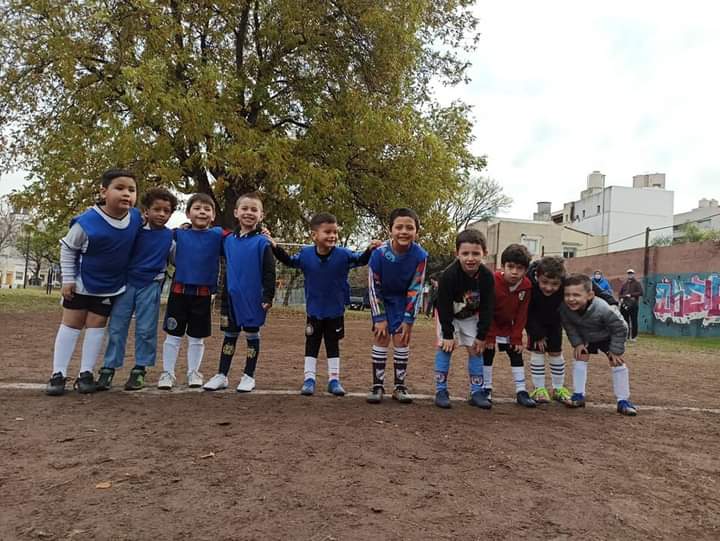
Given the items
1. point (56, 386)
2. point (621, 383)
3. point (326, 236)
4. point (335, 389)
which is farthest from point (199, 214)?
point (621, 383)

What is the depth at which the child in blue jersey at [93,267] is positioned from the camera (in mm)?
4473

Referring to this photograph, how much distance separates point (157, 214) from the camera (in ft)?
15.9

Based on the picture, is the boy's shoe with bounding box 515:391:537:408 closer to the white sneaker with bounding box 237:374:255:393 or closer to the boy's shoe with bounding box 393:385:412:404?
the boy's shoe with bounding box 393:385:412:404

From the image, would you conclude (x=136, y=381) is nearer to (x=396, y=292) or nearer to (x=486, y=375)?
(x=396, y=292)

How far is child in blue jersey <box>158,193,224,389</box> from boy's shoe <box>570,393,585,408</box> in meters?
3.21

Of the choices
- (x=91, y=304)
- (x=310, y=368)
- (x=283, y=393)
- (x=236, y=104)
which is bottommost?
(x=283, y=393)

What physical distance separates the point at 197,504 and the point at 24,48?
52.6ft

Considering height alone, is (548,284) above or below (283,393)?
above

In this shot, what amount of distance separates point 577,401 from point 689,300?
1793 cm

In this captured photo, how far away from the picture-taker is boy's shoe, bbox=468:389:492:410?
14.7 ft

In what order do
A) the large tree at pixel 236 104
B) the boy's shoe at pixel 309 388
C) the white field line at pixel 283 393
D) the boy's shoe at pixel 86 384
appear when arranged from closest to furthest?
the boy's shoe at pixel 86 384 → the white field line at pixel 283 393 → the boy's shoe at pixel 309 388 → the large tree at pixel 236 104

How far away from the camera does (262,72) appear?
51.0 ft

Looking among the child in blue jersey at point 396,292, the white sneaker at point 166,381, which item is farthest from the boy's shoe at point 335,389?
the white sneaker at point 166,381

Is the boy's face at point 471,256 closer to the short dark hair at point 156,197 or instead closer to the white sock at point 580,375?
the white sock at point 580,375
